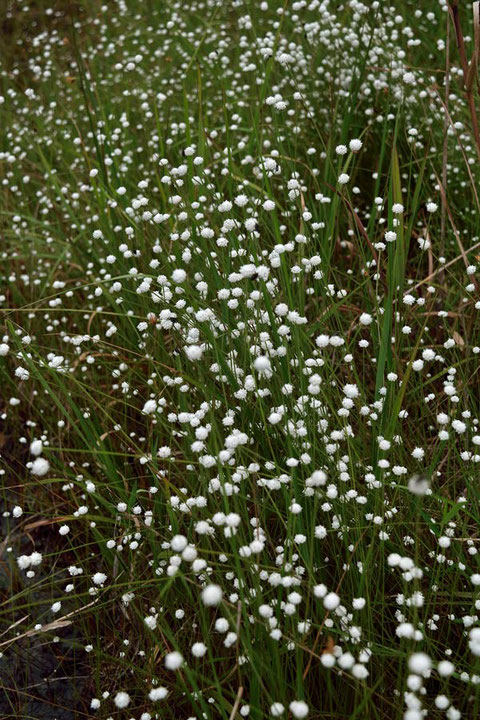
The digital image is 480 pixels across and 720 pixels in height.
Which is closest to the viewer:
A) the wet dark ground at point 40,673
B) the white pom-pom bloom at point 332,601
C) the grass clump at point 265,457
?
the white pom-pom bloom at point 332,601

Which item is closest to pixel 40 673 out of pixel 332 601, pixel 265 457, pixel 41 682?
pixel 41 682

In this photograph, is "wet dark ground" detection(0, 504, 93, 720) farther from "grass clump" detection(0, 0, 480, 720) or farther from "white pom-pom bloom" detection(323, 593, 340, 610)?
"white pom-pom bloom" detection(323, 593, 340, 610)

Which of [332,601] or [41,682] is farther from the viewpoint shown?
[41,682]

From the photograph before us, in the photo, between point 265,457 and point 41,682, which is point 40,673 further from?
point 265,457

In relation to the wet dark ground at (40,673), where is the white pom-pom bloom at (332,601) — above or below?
above

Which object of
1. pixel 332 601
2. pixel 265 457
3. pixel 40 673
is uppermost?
pixel 332 601

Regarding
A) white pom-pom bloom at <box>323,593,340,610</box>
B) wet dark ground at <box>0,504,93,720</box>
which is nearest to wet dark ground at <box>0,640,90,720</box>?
wet dark ground at <box>0,504,93,720</box>

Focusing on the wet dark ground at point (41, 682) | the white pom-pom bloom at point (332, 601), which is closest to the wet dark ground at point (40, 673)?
the wet dark ground at point (41, 682)

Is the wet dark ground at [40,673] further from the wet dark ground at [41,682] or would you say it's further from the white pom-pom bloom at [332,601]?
the white pom-pom bloom at [332,601]

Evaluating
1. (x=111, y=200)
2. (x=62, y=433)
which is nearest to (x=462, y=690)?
(x=62, y=433)
